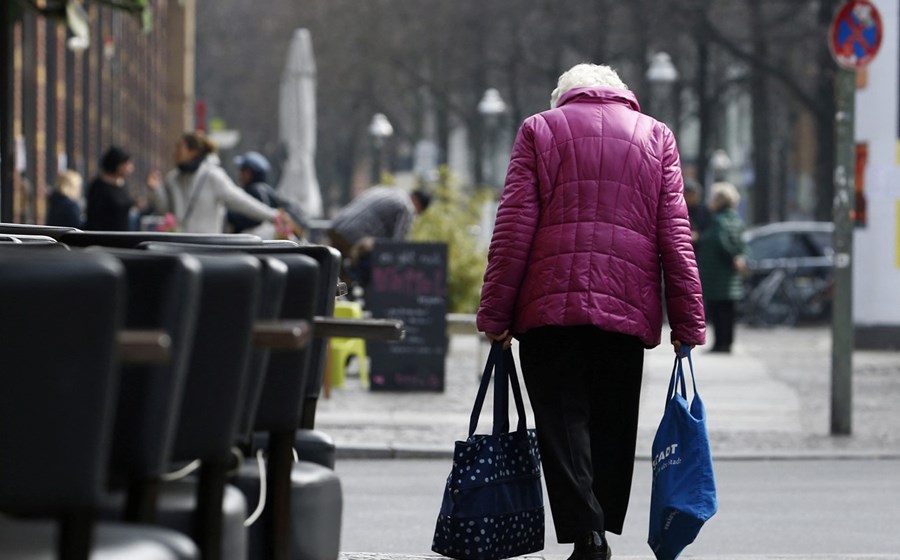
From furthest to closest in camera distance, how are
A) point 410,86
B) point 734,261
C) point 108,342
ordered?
point 410,86, point 734,261, point 108,342

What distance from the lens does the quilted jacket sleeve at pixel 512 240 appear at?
6590mm

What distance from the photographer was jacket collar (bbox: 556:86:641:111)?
22.1 feet

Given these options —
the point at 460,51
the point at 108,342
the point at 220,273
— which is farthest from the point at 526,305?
the point at 460,51

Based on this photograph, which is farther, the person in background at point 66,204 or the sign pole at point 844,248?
the person in background at point 66,204

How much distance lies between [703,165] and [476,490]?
37.0 meters

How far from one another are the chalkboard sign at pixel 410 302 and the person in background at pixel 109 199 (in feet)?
10.2

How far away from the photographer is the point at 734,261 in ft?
65.5

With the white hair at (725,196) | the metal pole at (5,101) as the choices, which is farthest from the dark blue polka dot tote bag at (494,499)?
the white hair at (725,196)

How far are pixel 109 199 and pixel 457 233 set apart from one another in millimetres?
3612

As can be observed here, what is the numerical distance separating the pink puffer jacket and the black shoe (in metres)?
0.67

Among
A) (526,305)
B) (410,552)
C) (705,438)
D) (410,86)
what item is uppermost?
(410,86)

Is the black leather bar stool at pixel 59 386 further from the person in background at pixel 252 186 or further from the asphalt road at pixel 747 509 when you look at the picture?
the person in background at pixel 252 186

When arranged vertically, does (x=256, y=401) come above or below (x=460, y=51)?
below

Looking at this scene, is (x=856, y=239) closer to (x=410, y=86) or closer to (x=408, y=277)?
(x=408, y=277)
